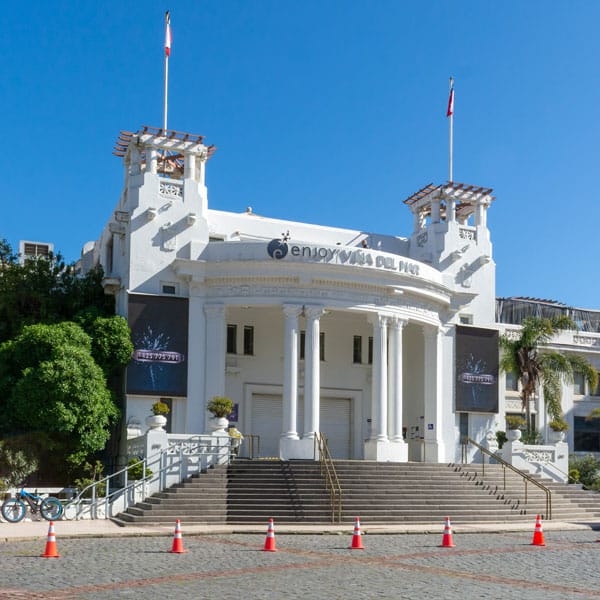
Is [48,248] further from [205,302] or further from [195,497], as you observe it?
[195,497]

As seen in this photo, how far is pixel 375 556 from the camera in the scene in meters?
20.2

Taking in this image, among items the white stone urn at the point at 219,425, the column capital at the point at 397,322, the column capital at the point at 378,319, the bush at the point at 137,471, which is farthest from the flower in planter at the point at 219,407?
the column capital at the point at 397,322

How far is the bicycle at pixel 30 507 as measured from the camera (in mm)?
27188

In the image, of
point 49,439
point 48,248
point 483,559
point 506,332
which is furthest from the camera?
point 48,248

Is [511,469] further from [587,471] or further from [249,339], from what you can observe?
[249,339]

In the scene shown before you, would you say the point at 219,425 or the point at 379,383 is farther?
the point at 379,383

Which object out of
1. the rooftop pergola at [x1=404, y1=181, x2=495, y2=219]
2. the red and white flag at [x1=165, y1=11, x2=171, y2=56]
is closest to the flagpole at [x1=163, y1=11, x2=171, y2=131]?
the red and white flag at [x1=165, y1=11, x2=171, y2=56]

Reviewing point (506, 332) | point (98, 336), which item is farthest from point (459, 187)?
point (98, 336)

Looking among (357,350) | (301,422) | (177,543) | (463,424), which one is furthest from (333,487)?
(357,350)

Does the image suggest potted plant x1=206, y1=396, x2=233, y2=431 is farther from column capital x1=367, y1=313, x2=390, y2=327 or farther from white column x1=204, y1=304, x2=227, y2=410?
column capital x1=367, y1=313, x2=390, y2=327

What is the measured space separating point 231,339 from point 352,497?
12.0m

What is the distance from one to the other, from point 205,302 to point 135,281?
2697mm

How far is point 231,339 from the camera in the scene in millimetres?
40750

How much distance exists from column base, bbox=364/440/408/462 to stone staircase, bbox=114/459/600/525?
2.12 m
